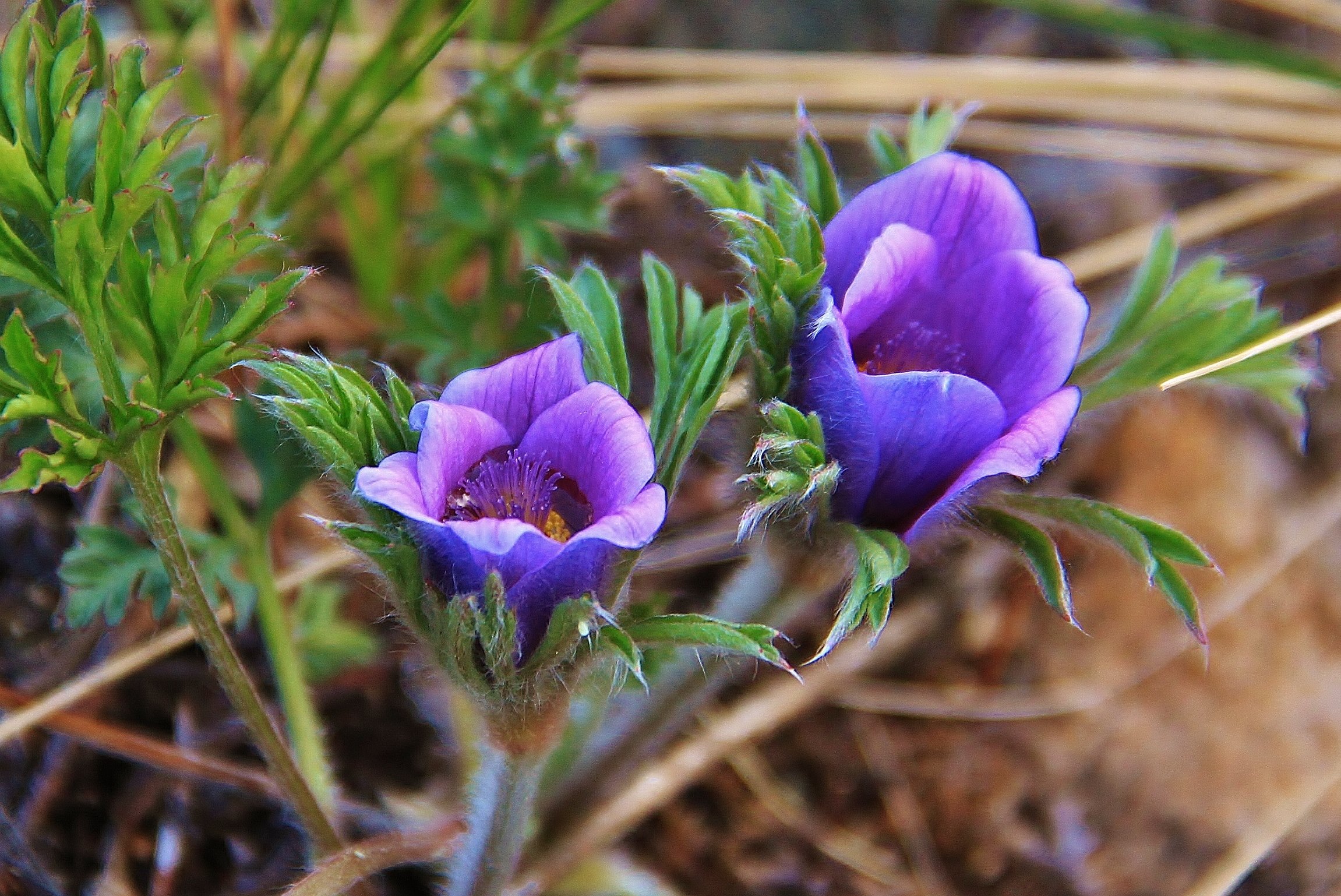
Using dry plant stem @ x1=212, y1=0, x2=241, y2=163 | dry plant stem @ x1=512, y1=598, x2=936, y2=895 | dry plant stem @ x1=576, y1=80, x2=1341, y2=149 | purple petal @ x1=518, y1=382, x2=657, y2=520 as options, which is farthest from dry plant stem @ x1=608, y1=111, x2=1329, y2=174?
purple petal @ x1=518, y1=382, x2=657, y2=520

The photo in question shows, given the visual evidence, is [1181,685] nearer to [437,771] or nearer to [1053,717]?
[1053,717]

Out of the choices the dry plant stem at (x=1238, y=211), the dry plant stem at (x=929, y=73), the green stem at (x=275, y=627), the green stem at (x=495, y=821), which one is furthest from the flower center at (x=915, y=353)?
the dry plant stem at (x=929, y=73)

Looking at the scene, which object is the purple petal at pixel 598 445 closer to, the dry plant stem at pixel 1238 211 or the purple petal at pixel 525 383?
the purple petal at pixel 525 383

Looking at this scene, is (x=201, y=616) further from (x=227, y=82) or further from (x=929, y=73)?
(x=929, y=73)

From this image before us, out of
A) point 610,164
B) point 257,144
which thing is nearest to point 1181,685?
point 610,164

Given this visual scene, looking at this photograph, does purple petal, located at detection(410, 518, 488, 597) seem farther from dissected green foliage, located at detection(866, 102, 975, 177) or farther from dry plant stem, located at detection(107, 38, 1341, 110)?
dry plant stem, located at detection(107, 38, 1341, 110)

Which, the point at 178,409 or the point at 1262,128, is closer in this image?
the point at 178,409
